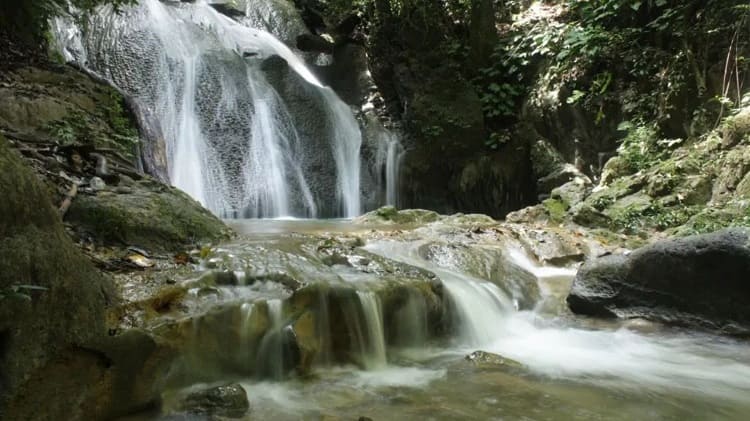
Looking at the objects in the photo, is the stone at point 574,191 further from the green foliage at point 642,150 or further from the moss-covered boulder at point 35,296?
the moss-covered boulder at point 35,296

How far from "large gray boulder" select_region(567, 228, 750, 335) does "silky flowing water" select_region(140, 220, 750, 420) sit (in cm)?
18

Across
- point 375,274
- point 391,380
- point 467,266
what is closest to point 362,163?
point 467,266

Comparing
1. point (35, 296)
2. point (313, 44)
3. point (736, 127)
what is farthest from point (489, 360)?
point (313, 44)

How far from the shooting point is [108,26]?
461 inches

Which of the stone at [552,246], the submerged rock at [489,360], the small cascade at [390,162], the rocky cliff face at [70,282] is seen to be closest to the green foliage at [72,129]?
the rocky cliff face at [70,282]

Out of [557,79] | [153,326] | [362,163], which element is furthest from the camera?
[362,163]

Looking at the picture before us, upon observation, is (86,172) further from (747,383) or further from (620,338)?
(747,383)

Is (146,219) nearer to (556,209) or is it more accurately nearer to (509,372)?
(509,372)

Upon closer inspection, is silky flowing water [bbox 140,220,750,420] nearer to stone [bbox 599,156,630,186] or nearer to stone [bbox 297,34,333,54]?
stone [bbox 599,156,630,186]

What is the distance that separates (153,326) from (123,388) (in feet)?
1.15

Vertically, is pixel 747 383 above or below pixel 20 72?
below

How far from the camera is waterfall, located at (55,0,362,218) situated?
10.7 metres

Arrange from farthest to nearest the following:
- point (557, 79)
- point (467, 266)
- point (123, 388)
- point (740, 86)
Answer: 1. point (557, 79)
2. point (740, 86)
3. point (467, 266)
4. point (123, 388)

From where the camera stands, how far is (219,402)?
2.77 metres
